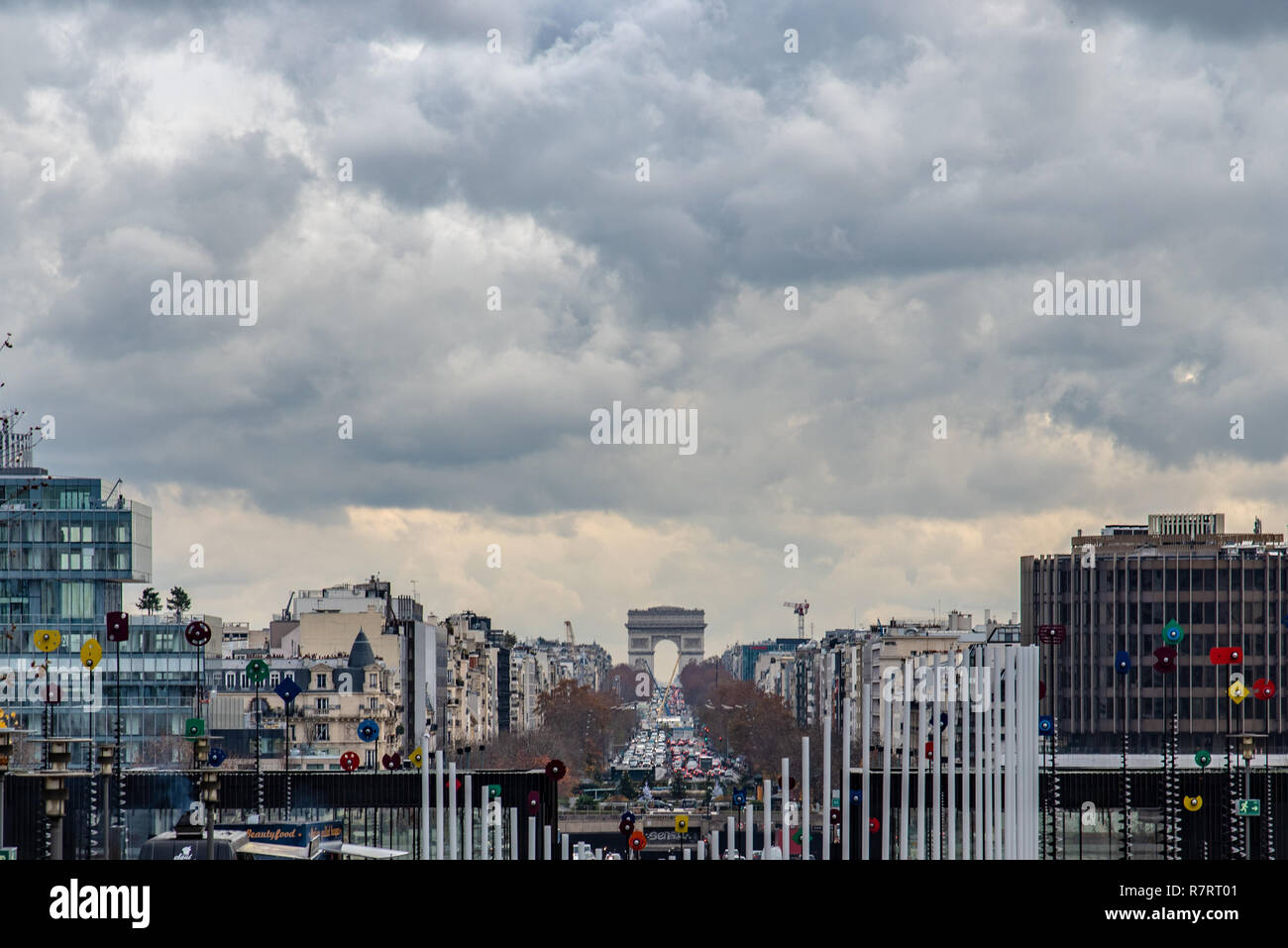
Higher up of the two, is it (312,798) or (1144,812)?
(312,798)

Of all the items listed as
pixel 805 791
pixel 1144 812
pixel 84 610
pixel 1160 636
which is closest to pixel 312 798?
pixel 1144 812

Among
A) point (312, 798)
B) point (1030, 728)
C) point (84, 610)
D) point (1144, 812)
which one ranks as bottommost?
point (1144, 812)

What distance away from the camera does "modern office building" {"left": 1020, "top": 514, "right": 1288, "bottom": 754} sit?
138500 millimetres

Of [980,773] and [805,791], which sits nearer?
[805,791]

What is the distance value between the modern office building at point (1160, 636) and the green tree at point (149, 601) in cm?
8127

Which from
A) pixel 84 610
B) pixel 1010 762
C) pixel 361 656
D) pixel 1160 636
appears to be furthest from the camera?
pixel 1160 636

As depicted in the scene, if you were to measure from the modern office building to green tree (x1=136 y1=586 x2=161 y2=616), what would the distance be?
267 ft

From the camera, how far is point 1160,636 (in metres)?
140

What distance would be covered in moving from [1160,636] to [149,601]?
91417mm

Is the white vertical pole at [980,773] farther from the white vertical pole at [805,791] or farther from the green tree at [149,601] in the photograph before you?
the green tree at [149,601]

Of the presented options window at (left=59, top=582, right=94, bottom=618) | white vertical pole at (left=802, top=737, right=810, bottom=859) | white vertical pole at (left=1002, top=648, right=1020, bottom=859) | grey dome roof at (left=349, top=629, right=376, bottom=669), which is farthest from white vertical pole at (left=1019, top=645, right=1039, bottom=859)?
window at (left=59, top=582, right=94, bottom=618)

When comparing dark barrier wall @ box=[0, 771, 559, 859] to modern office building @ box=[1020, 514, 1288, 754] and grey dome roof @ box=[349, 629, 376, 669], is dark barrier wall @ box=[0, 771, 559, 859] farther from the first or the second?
modern office building @ box=[1020, 514, 1288, 754]

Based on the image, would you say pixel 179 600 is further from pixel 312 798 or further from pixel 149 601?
pixel 312 798
